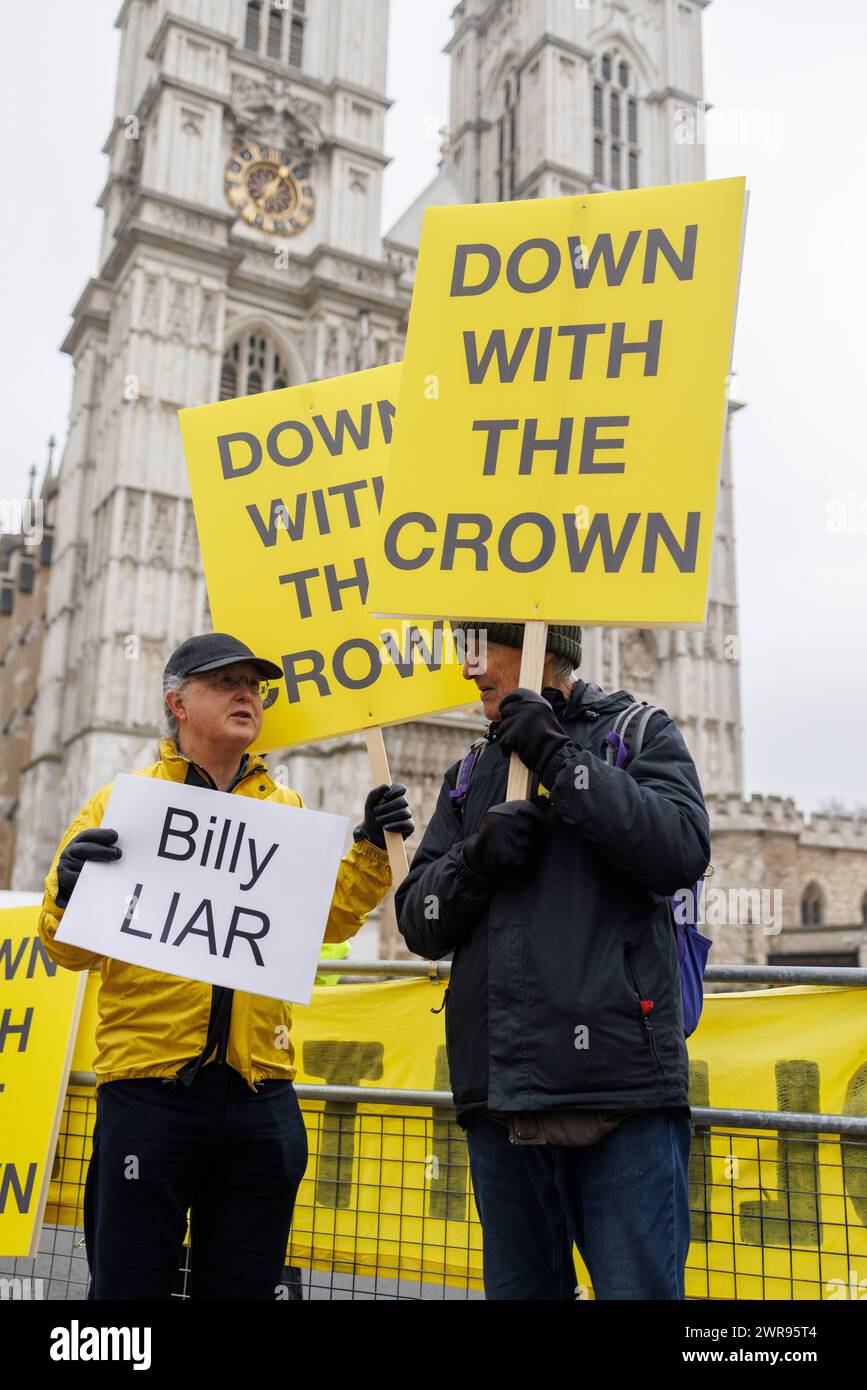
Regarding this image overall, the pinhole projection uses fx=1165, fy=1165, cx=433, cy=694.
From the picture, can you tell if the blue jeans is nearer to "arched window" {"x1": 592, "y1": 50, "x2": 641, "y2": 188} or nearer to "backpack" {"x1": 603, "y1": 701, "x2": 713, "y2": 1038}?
"backpack" {"x1": 603, "y1": 701, "x2": 713, "y2": 1038}

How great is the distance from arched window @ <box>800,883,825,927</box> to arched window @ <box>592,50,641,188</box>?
772 inches

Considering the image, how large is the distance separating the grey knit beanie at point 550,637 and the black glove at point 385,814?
42 centimetres

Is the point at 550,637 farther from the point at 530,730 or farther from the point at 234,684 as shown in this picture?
the point at 234,684

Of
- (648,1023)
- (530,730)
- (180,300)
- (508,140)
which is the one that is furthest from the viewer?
(508,140)

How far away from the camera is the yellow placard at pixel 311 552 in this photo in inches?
119

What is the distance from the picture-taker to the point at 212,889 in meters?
2.59

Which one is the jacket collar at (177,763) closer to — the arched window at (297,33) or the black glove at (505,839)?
the black glove at (505,839)

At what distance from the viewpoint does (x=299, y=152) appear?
27344 mm

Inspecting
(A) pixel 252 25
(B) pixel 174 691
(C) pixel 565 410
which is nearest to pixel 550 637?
(C) pixel 565 410

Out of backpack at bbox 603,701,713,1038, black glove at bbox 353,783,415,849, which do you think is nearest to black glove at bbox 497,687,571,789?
backpack at bbox 603,701,713,1038

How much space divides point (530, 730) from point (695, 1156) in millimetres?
1556

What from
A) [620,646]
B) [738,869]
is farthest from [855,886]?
[620,646]

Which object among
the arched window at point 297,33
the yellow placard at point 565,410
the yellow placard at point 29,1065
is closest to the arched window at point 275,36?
the arched window at point 297,33
